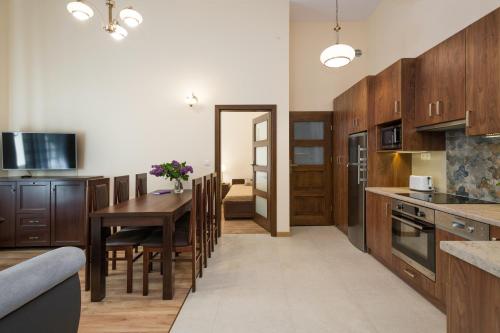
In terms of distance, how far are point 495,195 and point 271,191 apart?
2763 mm

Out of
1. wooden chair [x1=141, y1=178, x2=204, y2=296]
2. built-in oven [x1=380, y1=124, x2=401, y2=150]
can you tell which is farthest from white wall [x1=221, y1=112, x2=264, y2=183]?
wooden chair [x1=141, y1=178, x2=204, y2=296]

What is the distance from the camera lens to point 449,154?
284 centimetres

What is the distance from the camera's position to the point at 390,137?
3139 mm

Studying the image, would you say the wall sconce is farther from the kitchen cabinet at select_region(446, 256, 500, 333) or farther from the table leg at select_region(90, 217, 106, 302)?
the kitchen cabinet at select_region(446, 256, 500, 333)

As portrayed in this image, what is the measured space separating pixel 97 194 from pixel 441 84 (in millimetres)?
3458

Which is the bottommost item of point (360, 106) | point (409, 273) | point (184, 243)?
point (409, 273)

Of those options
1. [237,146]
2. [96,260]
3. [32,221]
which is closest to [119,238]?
[96,260]

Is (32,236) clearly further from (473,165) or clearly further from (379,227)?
(473,165)

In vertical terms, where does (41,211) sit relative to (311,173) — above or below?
below

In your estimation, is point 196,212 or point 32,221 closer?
point 196,212

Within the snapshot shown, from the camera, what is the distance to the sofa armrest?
87cm

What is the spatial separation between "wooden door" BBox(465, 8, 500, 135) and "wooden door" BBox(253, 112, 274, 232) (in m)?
2.75

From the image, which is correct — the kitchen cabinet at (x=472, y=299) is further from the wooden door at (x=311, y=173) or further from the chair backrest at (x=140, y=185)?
the wooden door at (x=311, y=173)

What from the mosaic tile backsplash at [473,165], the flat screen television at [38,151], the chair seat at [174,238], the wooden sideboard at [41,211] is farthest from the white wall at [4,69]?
the mosaic tile backsplash at [473,165]
